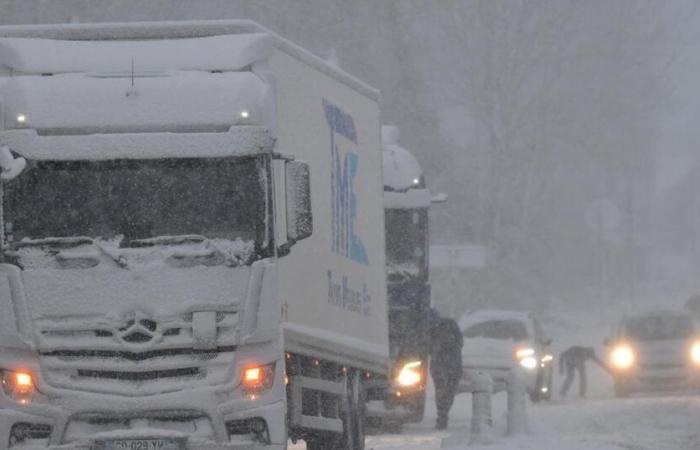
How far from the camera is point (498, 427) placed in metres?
21.9

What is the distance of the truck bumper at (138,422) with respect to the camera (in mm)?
12727

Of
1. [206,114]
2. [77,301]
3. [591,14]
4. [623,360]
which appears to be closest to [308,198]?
[206,114]

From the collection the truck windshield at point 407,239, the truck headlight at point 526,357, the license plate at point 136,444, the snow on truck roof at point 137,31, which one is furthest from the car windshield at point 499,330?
the license plate at point 136,444

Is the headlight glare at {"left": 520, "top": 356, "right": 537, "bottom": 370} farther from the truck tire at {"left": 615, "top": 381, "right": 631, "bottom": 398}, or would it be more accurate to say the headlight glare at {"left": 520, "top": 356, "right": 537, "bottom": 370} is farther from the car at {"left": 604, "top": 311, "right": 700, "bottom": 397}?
the truck tire at {"left": 615, "top": 381, "right": 631, "bottom": 398}

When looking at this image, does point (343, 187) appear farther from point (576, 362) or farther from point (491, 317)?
point (576, 362)

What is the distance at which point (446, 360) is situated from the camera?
79.7ft

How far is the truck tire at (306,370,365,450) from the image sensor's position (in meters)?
16.1

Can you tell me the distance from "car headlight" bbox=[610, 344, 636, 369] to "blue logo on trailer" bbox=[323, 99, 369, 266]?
14.5m

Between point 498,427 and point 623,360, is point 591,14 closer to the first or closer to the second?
point 623,360

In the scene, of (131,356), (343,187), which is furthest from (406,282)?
(131,356)

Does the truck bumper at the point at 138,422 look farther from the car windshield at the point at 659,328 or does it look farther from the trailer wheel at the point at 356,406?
the car windshield at the point at 659,328

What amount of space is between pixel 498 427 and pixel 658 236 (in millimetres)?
121952

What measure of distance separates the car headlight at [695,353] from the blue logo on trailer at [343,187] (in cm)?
1440

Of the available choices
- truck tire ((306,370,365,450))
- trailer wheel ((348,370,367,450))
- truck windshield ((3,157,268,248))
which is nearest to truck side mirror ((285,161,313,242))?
truck windshield ((3,157,268,248))
